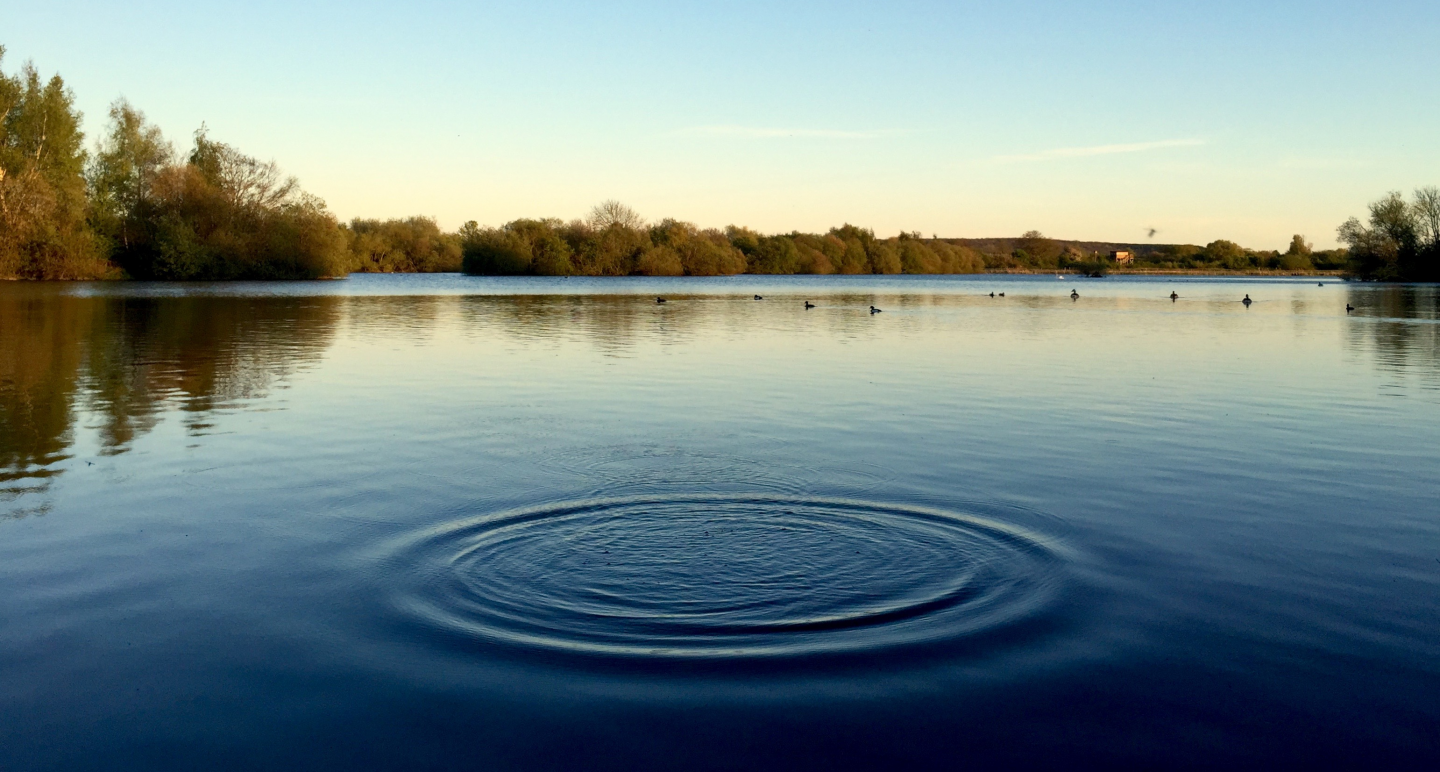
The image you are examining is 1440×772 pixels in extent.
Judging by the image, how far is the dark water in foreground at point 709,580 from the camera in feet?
17.9

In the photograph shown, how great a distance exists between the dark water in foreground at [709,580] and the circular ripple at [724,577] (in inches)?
1.6

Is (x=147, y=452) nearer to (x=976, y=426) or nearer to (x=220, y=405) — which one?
(x=220, y=405)

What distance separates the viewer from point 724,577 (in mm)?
7840

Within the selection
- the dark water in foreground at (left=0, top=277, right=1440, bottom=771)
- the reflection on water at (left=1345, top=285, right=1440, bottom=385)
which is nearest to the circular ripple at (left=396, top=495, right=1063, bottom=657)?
the dark water in foreground at (left=0, top=277, right=1440, bottom=771)

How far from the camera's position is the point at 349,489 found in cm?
1096

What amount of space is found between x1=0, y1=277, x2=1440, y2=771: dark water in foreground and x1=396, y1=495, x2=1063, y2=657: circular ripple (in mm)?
41

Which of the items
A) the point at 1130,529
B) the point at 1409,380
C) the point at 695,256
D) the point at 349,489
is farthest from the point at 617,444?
the point at 695,256

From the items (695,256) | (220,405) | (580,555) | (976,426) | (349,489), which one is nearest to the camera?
(580,555)

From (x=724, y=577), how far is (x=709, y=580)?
0.13 meters

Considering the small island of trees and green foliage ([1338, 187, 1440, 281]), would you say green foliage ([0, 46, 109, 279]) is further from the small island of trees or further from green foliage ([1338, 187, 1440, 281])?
green foliage ([1338, 187, 1440, 281])

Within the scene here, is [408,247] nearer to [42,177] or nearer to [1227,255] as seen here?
[42,177]

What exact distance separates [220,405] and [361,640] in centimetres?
1179

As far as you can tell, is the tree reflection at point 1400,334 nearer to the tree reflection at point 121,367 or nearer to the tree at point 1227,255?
the tree reflection at point 121,367

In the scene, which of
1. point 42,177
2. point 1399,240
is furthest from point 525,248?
point 1399,240
